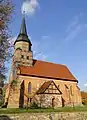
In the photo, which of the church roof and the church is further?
the church roof

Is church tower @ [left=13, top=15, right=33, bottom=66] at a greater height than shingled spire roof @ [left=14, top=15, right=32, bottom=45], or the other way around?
shingled spire roof @ [left=14, top=15, right=32, bottom=45]

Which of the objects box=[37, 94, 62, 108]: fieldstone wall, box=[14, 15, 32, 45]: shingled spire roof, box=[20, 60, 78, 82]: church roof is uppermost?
box=[14, 15, 32, 45]: shingled spire roof

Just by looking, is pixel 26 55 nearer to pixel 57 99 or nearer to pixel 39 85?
pixel 39 85

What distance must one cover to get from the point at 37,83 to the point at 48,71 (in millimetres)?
5080

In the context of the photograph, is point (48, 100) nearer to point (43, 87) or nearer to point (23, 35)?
point (43, 87)

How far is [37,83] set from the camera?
40.1 meters

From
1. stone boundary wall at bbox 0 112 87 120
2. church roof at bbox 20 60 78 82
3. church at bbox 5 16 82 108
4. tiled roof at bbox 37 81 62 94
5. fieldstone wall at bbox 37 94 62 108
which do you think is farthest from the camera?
church roof at bbox 20 60 78 82

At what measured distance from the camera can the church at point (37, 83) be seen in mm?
36625

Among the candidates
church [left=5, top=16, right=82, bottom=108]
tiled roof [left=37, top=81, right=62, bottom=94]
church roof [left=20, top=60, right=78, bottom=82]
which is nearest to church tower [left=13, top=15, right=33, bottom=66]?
church [left=5, top=16, right=82, bottom=108]

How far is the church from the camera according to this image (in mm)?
36625

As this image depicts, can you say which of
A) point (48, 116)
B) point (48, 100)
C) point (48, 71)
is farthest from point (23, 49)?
point (48, 116)

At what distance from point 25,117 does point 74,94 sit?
25.9 meters

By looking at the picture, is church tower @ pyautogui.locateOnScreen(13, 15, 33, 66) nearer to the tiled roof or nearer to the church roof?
the church roof

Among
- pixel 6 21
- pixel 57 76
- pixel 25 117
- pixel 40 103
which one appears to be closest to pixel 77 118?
pixel 25 117
